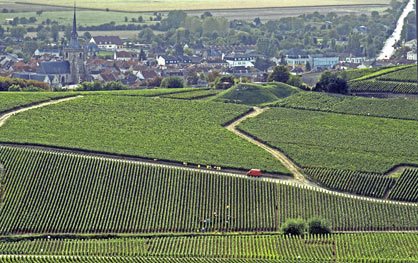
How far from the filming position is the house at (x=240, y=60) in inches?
7520

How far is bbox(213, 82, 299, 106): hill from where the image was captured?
108 m

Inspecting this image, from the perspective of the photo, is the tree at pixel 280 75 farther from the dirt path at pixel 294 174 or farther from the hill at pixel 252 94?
the dirt path at pixel 294 174

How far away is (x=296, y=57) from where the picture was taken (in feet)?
636

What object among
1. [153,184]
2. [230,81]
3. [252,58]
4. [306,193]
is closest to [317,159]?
[306,193]

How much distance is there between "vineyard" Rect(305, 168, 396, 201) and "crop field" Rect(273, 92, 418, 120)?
69.8ft

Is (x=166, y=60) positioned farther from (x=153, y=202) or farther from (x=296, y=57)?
(x=153, y=202)

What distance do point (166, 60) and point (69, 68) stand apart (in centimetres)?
3551

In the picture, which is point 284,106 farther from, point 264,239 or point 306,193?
point 264,239

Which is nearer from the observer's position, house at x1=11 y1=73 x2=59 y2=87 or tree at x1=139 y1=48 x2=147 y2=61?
house at x1=11 y1=73 x2=59 y2=87

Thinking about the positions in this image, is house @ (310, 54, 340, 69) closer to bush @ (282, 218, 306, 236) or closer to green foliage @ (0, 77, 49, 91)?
green foliage @ (0, 77, 49, 91)

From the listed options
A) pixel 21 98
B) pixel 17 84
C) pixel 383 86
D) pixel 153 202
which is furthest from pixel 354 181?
pixel 17 84

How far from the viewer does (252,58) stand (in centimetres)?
19725

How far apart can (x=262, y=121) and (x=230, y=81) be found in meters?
27.5

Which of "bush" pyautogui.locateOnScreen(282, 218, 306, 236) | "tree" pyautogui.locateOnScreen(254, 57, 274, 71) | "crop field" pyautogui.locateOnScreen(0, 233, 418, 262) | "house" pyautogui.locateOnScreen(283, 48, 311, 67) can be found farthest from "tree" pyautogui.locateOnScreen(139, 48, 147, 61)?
"bush" pyautogui.locateOnScreen(282, 218, 306, 236)
